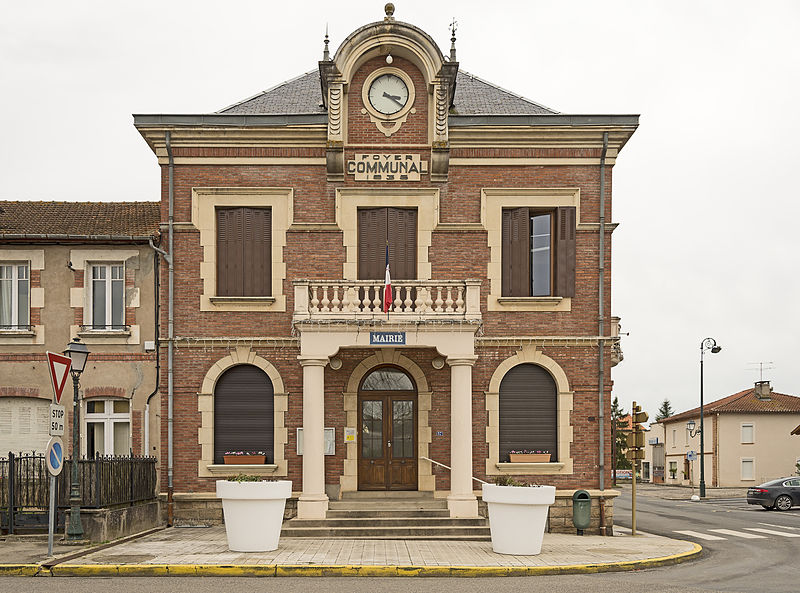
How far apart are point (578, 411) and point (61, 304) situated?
12.3 m

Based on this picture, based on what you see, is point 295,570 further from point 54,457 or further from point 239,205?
point 239,205

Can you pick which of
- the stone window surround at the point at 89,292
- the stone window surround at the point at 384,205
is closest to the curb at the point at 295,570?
the stone window surround at the point at 89,292

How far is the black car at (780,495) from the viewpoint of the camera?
→ 1257 inches

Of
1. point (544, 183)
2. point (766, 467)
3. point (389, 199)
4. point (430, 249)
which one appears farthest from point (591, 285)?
point (766, 467)

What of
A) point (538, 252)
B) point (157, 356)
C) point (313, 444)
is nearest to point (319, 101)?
point (538, 252)

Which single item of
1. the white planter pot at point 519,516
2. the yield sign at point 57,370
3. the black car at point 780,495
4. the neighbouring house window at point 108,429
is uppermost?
the yield sign at point 57,370

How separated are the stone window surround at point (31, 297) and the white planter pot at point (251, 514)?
24.9ft

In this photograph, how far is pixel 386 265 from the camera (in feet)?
65.3

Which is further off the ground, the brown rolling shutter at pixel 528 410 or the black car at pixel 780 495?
the brown rolling shutter at pixel 528 410

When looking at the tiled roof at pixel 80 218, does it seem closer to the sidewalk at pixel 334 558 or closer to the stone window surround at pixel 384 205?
the stone window surround at pixel 384 205

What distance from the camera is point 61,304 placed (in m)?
20.3

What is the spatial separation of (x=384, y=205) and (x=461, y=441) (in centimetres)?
584

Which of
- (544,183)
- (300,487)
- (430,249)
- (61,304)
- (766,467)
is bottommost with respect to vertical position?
(766,467)

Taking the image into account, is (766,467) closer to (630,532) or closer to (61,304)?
(630,532)
